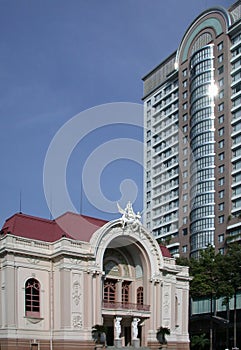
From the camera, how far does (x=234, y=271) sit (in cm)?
5841

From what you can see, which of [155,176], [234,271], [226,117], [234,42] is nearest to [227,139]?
[226,117]

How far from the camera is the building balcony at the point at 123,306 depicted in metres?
45.7

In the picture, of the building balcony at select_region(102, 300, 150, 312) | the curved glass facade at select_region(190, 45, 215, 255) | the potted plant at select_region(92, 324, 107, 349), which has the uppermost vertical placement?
the curved glass facade at select_region(190, 45, 215, 255)

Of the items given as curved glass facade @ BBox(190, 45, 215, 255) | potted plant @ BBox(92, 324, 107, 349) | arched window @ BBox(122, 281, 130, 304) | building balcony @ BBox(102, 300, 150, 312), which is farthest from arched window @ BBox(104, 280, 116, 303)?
curved glass facade @ BBox(190, 45, 215, 255)

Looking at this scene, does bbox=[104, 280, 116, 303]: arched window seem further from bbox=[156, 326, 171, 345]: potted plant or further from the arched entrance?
bbox=[156, 326, 171, 345]: potted plant

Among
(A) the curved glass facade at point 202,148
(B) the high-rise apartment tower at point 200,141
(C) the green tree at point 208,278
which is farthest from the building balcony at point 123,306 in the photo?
(A) the curved glass facade at point 202,148

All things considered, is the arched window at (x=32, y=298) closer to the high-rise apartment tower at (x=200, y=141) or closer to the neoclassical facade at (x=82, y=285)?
the neoclassical facade at (x=82, y=285)

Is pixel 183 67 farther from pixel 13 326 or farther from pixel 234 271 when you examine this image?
pixel 13 326

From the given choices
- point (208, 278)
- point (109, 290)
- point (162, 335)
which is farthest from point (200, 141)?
point (162, 335)

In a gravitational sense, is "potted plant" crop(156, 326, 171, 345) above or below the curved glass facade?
below

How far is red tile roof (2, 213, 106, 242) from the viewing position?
44281mm

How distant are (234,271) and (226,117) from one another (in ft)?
127

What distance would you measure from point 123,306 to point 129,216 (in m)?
7.94

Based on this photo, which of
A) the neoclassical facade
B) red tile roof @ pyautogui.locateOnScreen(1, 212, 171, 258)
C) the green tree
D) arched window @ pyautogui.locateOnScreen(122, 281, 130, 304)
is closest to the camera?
Result: the neoclassical facade
